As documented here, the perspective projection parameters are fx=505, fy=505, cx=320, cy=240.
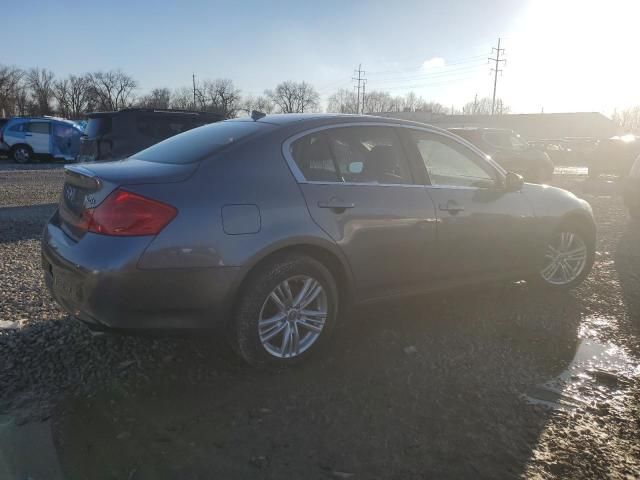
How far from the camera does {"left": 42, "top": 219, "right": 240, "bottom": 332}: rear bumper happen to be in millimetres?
2629

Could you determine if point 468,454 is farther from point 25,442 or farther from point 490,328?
point 25,442

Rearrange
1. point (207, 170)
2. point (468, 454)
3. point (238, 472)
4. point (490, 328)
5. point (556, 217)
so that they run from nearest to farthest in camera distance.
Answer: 1. point (238, 472)
2. point (468, 454)
3. point (207, 170)
4. point (490, 328)
5. point (556, 217)

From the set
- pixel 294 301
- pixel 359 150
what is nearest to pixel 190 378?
pixel 294 301

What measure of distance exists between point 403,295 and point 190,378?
159 centimetres

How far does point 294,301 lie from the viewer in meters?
3.18

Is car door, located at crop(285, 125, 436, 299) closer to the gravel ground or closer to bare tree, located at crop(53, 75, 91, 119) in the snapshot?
the gravel ground

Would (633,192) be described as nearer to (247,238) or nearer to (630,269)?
(630,269)

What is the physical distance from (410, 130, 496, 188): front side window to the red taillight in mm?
2059

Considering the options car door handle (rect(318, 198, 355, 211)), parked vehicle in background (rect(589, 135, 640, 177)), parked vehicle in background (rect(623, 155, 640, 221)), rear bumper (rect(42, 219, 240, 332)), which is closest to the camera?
rear bumper (rect(42, 219, 240, 332))

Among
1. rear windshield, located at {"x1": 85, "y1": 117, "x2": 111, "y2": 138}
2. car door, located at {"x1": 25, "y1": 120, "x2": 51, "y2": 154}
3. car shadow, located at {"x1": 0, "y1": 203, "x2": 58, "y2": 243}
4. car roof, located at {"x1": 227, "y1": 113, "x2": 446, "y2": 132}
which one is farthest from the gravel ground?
car door, located at {"x1": 25, "y1": 120, "x2": 51, "y2": 154}

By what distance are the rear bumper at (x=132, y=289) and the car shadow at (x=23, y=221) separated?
4.56 metres

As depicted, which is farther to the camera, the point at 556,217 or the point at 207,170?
the point at 556,217

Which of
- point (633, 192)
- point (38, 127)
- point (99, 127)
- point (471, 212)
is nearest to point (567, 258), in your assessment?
point (471, 212)

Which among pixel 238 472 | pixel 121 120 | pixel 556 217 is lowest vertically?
pixel 238 472
